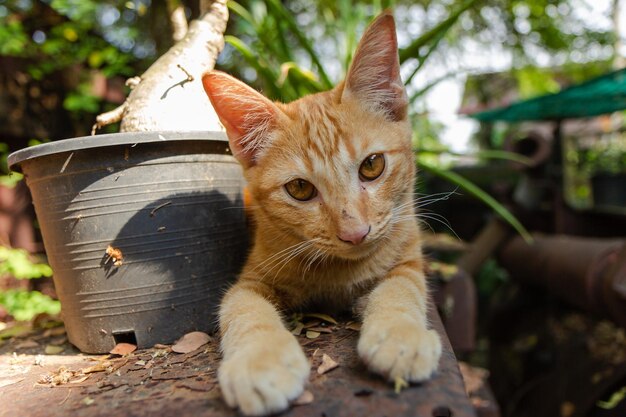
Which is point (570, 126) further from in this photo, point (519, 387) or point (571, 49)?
point (519, 387)

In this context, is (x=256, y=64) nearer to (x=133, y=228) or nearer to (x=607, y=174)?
(x=133, y=228)

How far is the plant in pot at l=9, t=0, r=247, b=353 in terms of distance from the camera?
1332 mm

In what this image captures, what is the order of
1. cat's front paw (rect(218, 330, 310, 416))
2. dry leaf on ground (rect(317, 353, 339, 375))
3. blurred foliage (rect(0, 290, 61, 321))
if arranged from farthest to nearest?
blurred foliage (rect(0, 290, 61, 321)) < dry leaf on ground (rect(317, 353, 339, 375)) < cat's front paw (rect(218, 330, 310, 416))

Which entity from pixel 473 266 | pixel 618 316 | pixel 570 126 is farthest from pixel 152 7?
pixel 570 126

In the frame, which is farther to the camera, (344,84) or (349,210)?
(344,84)

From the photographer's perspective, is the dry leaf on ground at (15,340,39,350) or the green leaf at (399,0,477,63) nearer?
the dry leaf on ground at (15,340,39,350)

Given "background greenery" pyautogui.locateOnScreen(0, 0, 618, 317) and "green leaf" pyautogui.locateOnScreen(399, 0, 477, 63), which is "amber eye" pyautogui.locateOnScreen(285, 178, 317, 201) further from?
"green leaf" pyautogui.locateOnScreen(399, 0, 477, 63)

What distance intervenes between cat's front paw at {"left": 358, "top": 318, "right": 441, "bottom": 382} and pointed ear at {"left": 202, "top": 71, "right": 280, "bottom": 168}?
2.56ft

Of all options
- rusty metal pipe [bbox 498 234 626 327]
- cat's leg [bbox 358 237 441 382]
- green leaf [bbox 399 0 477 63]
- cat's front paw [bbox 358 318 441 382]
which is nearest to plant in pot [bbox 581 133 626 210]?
rusty metal pipe [bbox 498 234 626 327]

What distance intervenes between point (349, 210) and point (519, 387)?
310 centimetres

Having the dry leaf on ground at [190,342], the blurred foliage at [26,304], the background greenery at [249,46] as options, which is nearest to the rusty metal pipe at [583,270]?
the background greenery at [249,46]

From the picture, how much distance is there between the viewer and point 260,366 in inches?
33.9

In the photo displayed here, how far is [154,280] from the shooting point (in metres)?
1.38

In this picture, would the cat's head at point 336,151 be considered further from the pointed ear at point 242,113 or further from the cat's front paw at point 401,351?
the cat's front paw at point 401,351
